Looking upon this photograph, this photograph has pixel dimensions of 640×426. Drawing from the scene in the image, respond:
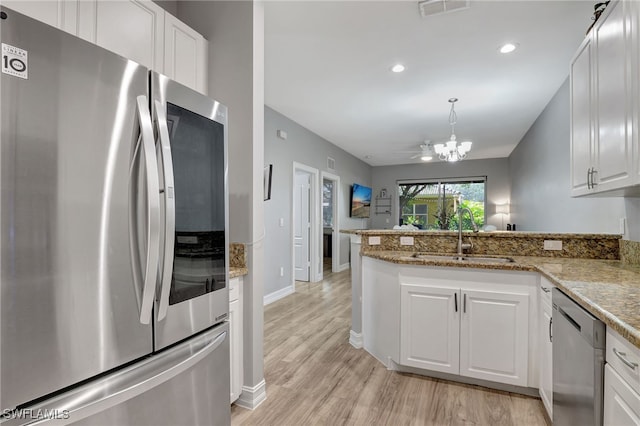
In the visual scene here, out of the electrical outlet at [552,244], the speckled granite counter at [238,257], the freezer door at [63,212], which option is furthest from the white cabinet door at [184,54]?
the electrical outlet at [552,244]

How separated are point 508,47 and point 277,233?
3.36m

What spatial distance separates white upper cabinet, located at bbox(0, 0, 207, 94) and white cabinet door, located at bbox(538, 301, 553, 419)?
8.28 ft

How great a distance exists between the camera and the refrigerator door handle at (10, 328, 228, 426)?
907mm

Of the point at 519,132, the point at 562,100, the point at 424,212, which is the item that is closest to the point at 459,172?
the point at 424,212

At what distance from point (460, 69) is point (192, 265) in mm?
3194

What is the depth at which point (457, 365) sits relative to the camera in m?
2.24

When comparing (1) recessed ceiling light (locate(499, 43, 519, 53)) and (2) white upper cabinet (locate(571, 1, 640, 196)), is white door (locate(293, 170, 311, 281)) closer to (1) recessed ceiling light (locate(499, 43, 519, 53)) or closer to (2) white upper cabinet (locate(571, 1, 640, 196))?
(1) recessed ceiling light (locate(499, 43, 519, 53))

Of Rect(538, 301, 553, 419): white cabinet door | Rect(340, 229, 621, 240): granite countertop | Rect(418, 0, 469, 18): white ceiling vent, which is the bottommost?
Rect(538, 301, 553, 419): white cabinet door

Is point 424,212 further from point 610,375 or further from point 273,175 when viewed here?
point 610,375

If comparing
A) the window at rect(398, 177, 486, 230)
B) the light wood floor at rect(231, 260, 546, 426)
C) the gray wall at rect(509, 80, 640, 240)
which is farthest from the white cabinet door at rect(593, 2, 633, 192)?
the window at rect(398, 177, 486, 230)

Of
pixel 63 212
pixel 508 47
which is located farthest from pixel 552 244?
pixel 63 212

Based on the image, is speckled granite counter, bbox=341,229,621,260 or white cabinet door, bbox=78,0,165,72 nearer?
white cabinet door, bbox=78,0,165,72

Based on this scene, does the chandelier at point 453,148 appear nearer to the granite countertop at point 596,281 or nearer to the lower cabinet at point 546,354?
→ the granite countertop at point 596,281

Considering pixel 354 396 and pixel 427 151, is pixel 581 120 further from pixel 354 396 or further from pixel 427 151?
pixel 427 151
